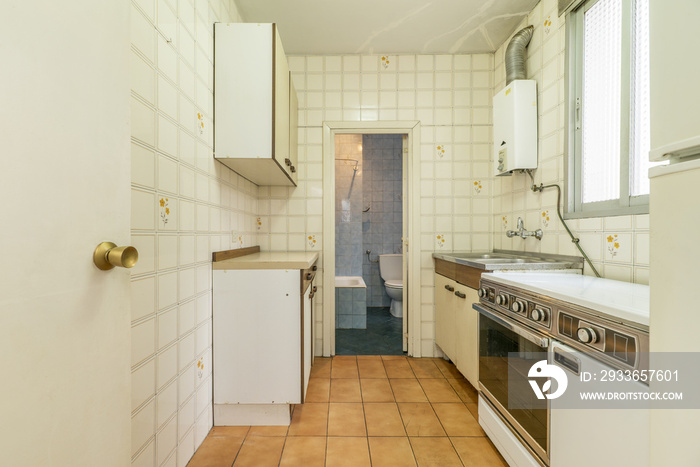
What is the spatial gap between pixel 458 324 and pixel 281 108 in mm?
1748

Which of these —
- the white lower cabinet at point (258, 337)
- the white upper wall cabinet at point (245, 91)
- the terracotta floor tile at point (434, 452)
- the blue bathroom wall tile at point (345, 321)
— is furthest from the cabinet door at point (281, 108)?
the blue bathroom wall tile at point (345, 321)

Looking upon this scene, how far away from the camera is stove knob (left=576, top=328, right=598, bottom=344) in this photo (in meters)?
0.87

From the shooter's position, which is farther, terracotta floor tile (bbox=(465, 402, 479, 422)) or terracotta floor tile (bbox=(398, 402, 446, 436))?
terracotta floor tile (bbox=(465, 402, 479, 422))

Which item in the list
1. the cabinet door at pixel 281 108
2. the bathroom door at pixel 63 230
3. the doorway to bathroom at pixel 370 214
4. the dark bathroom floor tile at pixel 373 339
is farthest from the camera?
the doorway to bathroom at pixel 370 214

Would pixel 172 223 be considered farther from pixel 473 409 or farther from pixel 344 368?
pixel 473 409

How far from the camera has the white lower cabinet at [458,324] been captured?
180 centimetres

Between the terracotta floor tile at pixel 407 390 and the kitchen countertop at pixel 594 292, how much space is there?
0.93 meters

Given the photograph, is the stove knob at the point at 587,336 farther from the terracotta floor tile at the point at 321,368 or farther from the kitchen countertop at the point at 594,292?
the terracotta floor tile at the point at 321,368

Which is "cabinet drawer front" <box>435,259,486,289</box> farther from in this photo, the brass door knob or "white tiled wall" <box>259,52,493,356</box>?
the brass door knob

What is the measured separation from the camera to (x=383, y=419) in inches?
66.0

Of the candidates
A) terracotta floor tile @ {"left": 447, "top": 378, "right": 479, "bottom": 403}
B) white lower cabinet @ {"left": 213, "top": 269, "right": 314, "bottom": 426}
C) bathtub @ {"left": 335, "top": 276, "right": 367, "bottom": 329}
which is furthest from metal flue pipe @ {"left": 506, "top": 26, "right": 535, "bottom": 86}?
bathtub @ {"left": 335, "top": 276, "right": 367, "bottom": 329}

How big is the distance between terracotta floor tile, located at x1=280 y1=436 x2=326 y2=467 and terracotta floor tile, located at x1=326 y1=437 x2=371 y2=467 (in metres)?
0.03

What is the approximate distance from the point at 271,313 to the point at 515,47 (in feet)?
7.57

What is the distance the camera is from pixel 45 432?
1.44 feet
